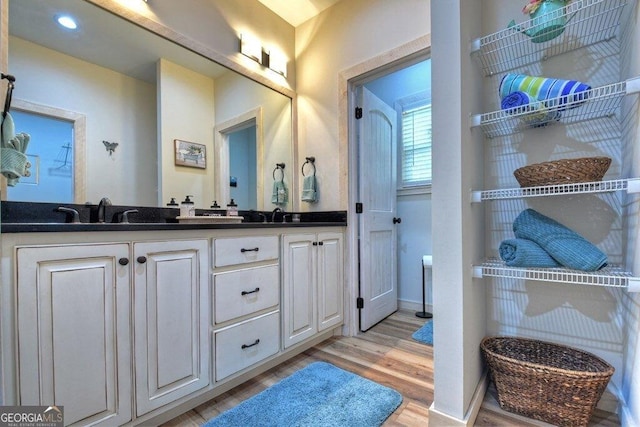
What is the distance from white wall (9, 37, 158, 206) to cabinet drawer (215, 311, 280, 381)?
92cm

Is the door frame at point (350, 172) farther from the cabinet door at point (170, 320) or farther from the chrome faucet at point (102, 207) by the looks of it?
the chrome faucet at point (102, 207)

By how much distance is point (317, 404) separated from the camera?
4.53 ft

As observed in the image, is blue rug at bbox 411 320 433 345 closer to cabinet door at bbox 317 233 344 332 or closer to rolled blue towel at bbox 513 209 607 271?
cabinet door at bbox 317 233 344 332

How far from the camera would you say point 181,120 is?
6.31 ft

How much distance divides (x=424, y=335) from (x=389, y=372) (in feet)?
2.13

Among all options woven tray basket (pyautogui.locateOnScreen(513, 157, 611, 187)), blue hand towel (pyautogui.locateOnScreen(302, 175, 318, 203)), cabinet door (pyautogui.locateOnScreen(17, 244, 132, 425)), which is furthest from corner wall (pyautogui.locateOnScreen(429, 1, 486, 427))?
blue hand towel (pyautogui.locateOnScreen(302, 175, 318, 203))

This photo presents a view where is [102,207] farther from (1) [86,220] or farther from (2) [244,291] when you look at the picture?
(2) [244,291]

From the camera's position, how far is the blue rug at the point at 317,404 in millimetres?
1265

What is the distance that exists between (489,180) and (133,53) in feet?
7.04

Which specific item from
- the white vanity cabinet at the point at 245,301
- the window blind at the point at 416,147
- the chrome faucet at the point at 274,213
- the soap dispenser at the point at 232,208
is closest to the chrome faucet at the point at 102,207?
the white vanity cabinet at the point at 245,301

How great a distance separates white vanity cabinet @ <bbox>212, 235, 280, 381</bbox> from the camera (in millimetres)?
1429

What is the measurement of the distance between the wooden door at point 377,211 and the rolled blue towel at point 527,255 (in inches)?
46.5

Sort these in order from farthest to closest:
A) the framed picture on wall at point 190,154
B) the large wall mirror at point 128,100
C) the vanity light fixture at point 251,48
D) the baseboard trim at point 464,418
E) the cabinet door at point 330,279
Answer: the vanity light fixture at point 251,48 → the cabinet door at point 330,279 → the framed picture on wall at point 190,154 → the large wall mirror at point 128,100 → the baseboard trim at point 464,418

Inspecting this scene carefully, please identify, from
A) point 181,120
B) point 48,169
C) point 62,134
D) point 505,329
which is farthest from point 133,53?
point 505,329
